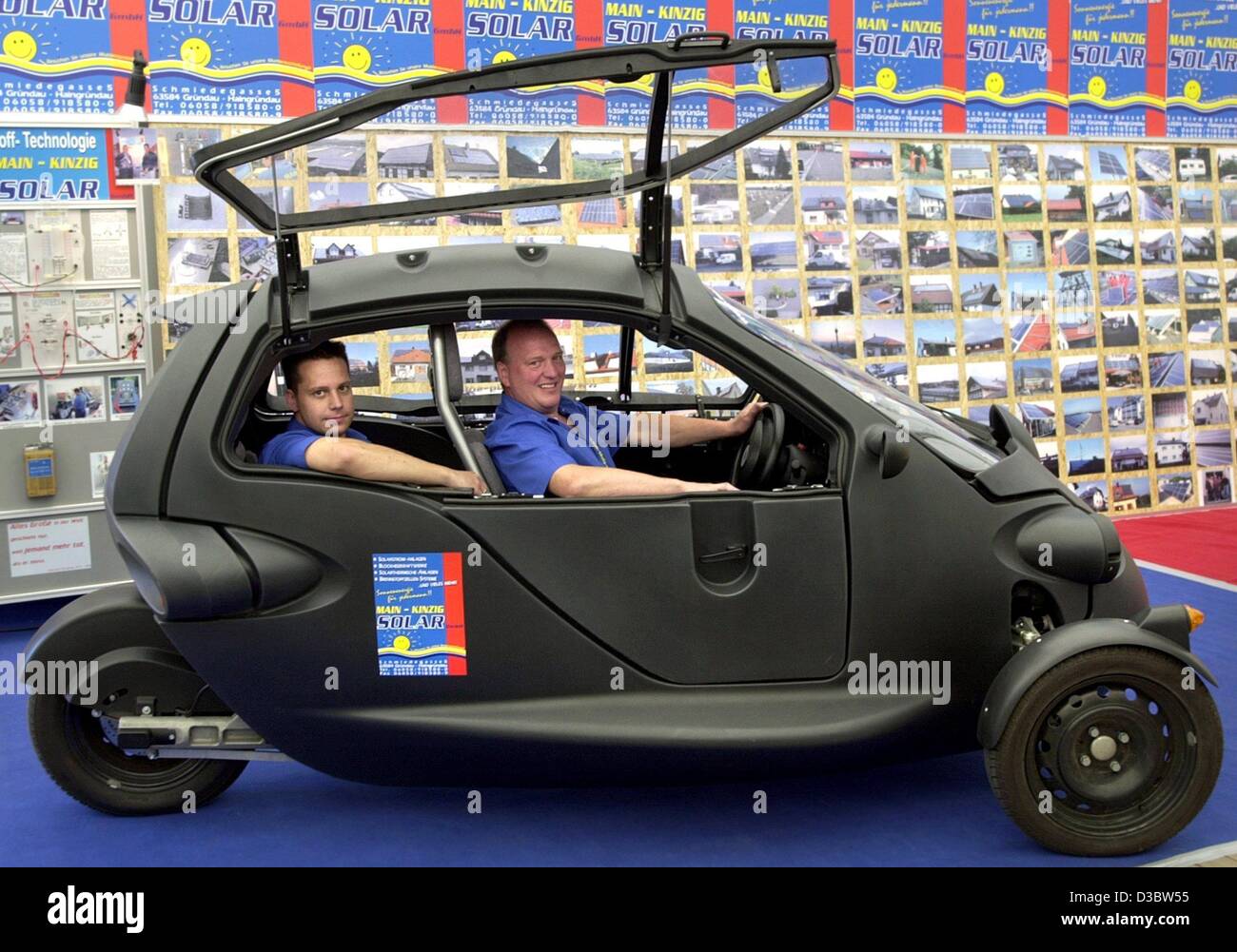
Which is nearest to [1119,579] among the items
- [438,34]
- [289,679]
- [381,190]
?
[289,679]

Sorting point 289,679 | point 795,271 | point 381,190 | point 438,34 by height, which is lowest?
point 289,679

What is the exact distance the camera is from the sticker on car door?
2.78 metres

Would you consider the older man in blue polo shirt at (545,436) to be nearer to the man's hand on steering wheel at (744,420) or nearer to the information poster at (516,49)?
the man's hand on steering wheel at (744,420)

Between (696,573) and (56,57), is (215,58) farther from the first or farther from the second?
(696,573)

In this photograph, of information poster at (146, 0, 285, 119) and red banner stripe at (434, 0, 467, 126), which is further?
red banner stripe at (434, 0, 467, 126)

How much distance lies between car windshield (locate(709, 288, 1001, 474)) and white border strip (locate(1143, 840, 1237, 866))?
100 centimetres

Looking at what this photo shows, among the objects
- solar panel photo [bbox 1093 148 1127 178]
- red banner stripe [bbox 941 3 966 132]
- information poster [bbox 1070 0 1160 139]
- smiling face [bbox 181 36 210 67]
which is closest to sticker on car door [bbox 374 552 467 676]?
smiling face [bbox 181 36 210 67]

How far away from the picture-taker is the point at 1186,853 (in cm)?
277

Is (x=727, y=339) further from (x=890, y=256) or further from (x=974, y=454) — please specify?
(x=890, y=256)

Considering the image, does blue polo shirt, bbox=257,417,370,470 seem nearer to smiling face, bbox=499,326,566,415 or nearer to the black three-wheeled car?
the black three-wheeled car

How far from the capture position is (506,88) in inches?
107

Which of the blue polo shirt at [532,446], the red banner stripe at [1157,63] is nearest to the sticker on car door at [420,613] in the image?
the blue polo shirt at [532,446]

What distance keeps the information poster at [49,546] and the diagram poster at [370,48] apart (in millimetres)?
2396

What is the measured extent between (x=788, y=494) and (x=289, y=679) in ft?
4.16
